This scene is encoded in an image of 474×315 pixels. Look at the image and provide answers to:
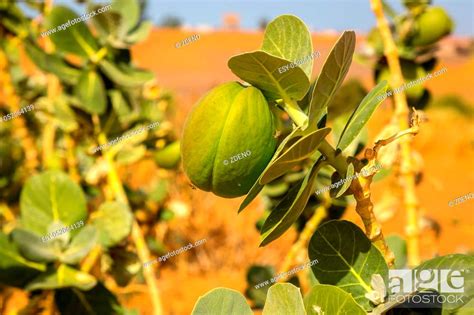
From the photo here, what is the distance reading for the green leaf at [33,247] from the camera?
1.00 meters

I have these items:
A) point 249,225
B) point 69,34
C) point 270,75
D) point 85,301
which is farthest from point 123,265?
point 249,225

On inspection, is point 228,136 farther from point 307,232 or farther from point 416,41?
point 416,41

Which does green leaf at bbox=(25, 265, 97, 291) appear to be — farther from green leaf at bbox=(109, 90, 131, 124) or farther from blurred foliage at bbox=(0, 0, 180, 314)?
green leaf at bbox=(109, 90, 131, 124)

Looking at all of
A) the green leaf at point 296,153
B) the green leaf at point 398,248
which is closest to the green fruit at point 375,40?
the green leaf at point 398,248

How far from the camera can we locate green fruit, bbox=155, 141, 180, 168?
1.66m

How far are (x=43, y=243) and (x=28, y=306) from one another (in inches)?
5.6

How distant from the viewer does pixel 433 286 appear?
0.63 m

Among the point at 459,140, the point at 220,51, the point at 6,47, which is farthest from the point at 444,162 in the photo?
the point at 220,51

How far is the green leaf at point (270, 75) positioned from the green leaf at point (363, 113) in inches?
2.2

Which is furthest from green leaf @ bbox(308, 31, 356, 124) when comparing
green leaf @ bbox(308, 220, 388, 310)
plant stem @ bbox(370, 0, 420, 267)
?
plant stem @ bbox(370, 0, 420, 267)

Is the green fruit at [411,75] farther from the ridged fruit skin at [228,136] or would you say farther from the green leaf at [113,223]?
the ridged fruit skin at [228,136]

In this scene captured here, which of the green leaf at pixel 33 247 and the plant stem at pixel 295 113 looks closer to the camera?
the plant stem at pixel 295 113

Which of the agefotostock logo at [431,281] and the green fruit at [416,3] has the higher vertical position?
the agefotostock logo at [431,281]

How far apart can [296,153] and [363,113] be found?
0.29ft
